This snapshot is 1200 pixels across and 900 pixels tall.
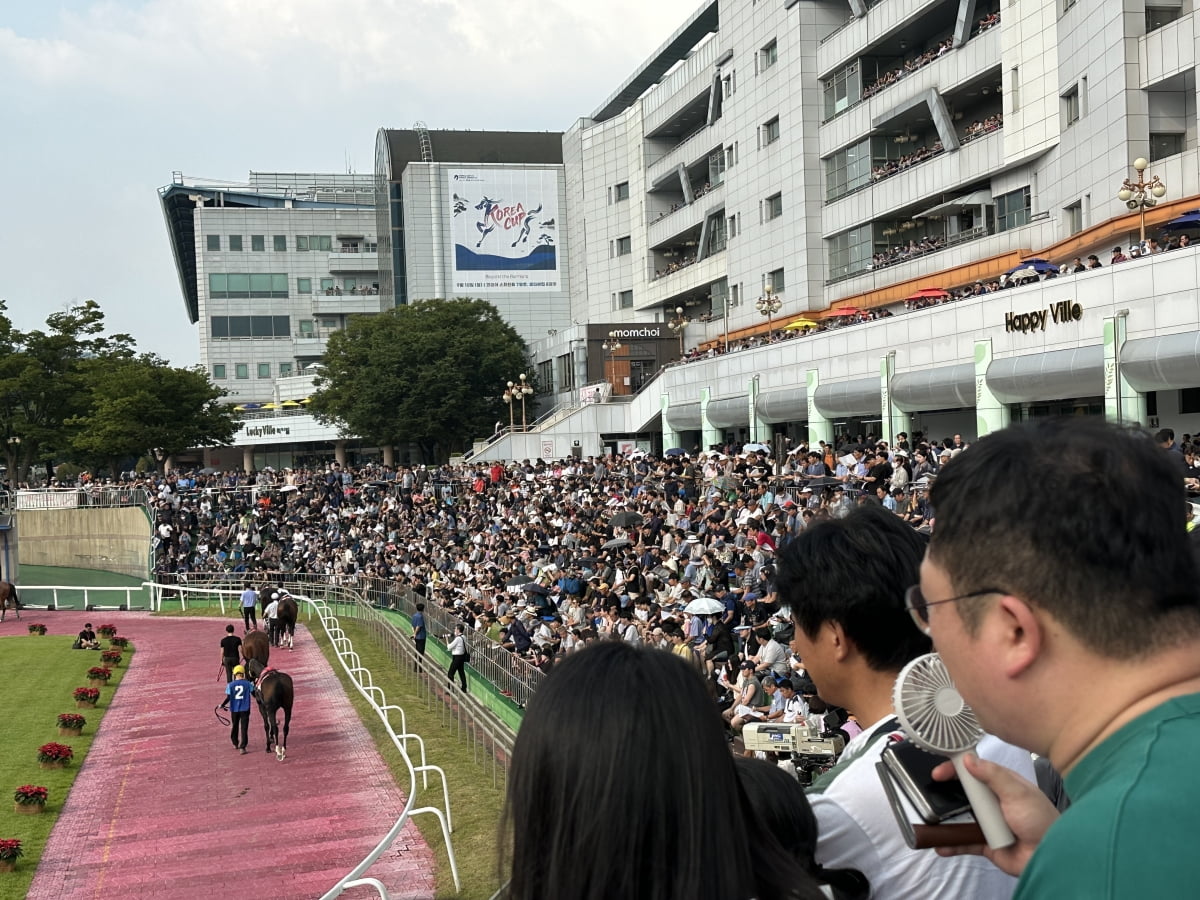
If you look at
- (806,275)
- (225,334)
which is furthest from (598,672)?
(225,334)

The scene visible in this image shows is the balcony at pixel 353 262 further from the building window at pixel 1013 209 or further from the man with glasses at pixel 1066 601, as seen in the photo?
the man with glasses at pixel 1066 601

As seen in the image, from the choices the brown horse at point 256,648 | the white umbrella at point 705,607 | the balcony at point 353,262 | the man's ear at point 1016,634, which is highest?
the balcony at point 353,262

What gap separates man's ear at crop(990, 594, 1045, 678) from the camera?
1.84m

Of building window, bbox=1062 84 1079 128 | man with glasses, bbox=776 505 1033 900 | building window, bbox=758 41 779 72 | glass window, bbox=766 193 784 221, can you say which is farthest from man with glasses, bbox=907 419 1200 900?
building window, bbox=758 41 779 72

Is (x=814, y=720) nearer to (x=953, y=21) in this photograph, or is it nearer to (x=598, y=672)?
(x=598, y=672)

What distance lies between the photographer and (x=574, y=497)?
32.0 m

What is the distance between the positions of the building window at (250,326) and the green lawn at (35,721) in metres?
56.9

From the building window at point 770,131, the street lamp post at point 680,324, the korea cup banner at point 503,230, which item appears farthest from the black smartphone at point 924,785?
the korea cup banner at point 503,230

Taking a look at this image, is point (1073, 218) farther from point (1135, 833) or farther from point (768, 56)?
point (1135, 833)

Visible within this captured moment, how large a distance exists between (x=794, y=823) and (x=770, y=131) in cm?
4601

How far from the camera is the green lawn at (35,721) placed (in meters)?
15.3

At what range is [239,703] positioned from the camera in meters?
18.8

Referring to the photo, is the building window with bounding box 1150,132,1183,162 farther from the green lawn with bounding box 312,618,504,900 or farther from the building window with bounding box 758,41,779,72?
the building window with bounding box 758,41,779,72

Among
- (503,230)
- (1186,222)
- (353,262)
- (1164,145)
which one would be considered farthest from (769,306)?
(353,262)
